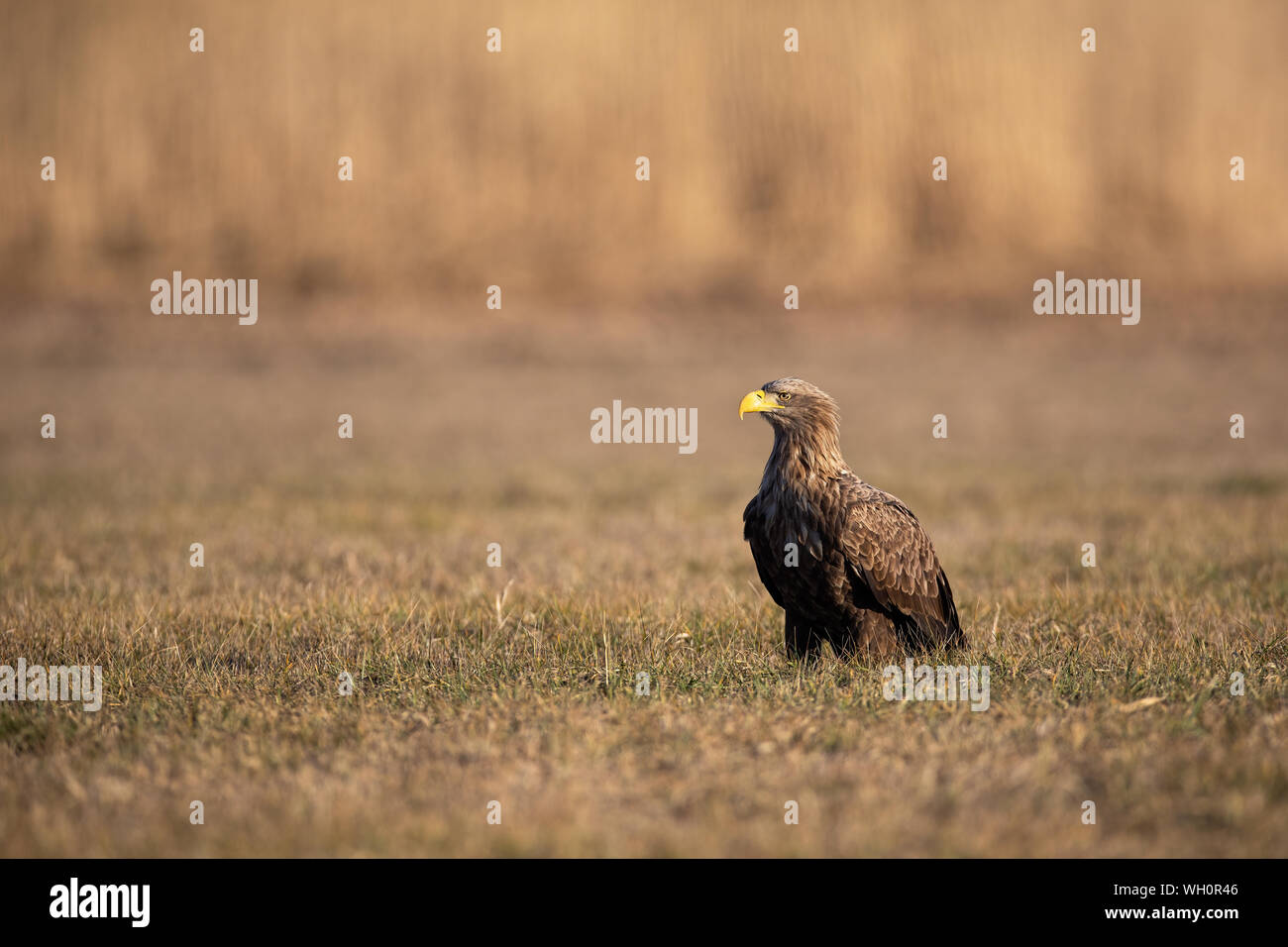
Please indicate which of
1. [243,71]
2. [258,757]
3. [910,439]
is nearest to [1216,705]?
[258,757]

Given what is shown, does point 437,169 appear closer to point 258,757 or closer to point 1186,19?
point 1186,19

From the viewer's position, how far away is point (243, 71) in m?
34.1

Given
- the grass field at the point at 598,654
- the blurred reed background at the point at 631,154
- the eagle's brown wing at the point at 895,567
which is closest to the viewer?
the grass field at the point at 598,654

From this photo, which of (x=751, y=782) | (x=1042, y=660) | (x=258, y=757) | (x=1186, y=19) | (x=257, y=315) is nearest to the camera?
(x=751, y=782)

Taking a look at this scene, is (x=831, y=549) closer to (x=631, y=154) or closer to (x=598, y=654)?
(x=598, y=654)

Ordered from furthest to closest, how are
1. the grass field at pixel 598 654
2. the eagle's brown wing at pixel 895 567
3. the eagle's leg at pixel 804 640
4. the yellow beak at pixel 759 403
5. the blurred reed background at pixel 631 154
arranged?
the blurred reed background at pixel 631 154 < the eagle's leg at pixel 804 640 < the yellow beak at pixel 759 403 < the eagle's brown wing at pixel 895 567 < the grass field at pixel 598 654

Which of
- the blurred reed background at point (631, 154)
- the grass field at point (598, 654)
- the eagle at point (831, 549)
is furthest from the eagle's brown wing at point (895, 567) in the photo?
the blurred reed background at point (631, 154)

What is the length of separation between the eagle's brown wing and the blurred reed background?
2571 cm

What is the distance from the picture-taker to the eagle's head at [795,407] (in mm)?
6840

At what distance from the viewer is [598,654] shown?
6.92 metres

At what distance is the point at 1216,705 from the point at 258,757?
14.8ft

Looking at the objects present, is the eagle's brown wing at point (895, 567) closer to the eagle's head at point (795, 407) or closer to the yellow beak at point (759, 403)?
the eagle's head at point (795, 407)

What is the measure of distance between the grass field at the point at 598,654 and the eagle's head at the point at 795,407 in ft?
4.58

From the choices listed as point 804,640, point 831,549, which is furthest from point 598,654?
point 831,549
